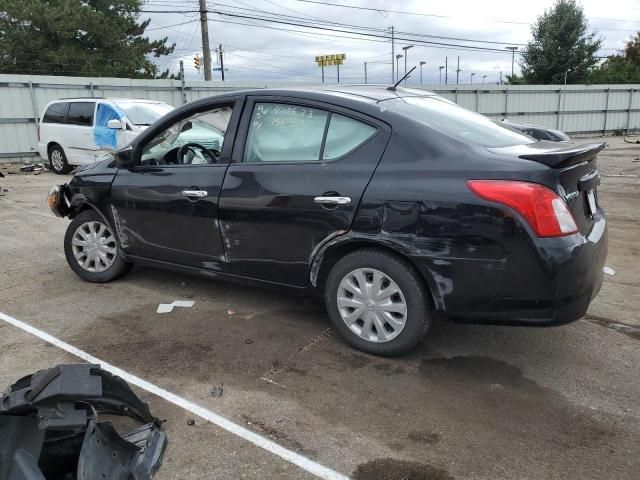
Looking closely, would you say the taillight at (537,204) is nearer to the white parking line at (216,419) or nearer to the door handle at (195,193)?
the white parking line at (216,419)

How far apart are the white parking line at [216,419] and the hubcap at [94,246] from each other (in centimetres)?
110

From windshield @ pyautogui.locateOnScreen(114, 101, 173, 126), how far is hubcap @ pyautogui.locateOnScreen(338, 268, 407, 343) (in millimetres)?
9953

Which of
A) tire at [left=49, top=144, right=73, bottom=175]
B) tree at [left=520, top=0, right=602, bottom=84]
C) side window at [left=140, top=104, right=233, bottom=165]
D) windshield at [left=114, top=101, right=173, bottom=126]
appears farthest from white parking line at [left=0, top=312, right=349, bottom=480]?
tree at [left=520, top=0, right=602, bottom=84]

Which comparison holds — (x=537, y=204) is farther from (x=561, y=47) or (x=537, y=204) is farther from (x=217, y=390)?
(x=561, y=47)

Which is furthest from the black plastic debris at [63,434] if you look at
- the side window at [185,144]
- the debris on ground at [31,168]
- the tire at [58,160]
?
the debris on ground at [31,168]

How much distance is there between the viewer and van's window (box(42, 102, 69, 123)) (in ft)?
42.3

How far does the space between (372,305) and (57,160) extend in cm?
1208

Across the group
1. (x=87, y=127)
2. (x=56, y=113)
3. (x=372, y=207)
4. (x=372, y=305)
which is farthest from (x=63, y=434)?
(x=56, y=113)

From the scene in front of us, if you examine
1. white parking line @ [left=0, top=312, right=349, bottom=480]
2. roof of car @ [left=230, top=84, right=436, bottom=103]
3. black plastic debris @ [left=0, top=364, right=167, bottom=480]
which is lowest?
white parking line @ [left=0, top=312, right=349, bottom=480]

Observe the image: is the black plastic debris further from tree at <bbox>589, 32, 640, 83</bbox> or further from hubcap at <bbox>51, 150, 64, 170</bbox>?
tree at <bbox>589, 32, 640, 83</bbox>

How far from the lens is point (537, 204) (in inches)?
113

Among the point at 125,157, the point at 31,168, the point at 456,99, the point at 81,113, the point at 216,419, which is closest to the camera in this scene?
the point at 216,419

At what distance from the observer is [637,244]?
20.5ft

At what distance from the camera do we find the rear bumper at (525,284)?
9.49 feet
